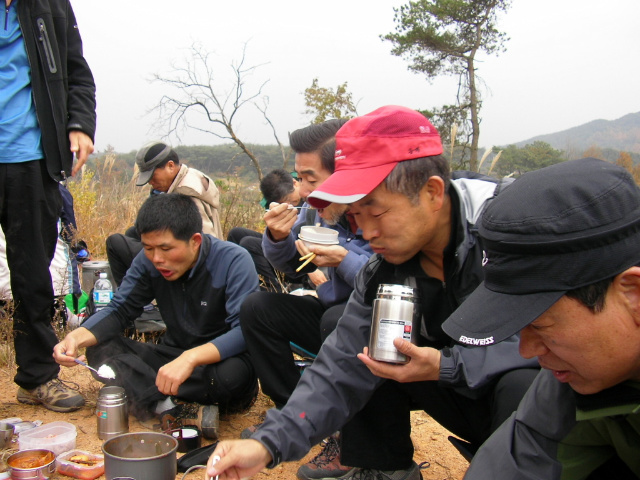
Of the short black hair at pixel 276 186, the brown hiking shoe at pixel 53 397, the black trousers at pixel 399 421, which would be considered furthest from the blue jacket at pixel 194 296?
the short black hair at pixel 276 186

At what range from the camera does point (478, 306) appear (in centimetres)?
118

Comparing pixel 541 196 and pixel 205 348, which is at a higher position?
pixel 541 196

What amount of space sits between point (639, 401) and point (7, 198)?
275 cm

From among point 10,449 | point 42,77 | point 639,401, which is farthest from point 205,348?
point 639,401

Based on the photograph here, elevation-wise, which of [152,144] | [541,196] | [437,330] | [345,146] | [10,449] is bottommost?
[10,449]

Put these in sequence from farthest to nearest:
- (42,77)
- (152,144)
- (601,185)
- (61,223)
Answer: (152,144) → (61,223) → (42,77) → (601,185)

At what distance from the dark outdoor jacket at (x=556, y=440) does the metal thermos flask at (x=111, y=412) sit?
1864 mm

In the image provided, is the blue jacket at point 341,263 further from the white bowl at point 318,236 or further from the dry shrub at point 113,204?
the dry shrub at point 113,204

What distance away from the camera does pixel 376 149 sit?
1.86 metres

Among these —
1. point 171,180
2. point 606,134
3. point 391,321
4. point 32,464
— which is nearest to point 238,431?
point 32,464

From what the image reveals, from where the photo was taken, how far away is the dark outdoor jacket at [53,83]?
9.29ft

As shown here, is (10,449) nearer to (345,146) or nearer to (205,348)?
(205,348)

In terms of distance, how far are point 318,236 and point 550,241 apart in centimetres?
181

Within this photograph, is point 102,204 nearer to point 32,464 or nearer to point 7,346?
point 7,346
